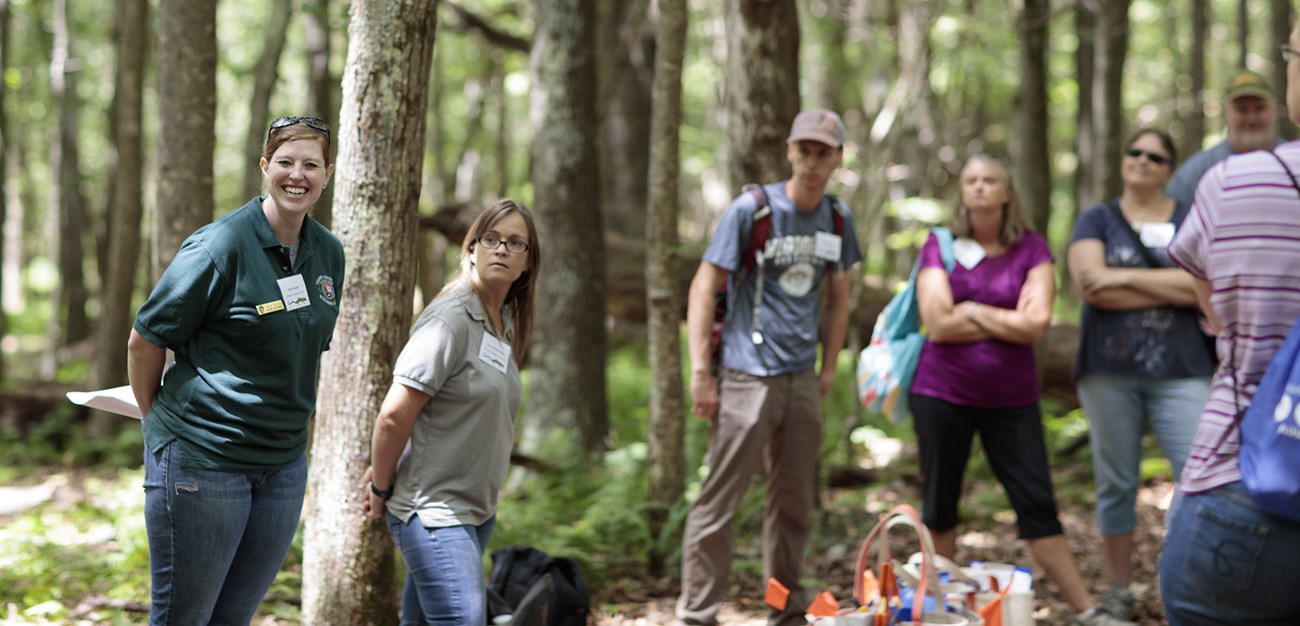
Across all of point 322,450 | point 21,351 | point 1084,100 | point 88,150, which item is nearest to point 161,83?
point 322,450

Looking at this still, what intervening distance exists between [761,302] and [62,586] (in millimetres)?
3815

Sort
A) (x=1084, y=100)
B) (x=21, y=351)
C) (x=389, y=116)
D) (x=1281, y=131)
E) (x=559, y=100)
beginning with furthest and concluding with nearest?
(x=21, y=351)
(x=1084, y=100)
(x=1281, y=131)
(x=559, y=100)
(x=389, y=116)

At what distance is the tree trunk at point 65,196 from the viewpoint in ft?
43.9

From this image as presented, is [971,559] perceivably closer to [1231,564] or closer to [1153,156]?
[1153,156]

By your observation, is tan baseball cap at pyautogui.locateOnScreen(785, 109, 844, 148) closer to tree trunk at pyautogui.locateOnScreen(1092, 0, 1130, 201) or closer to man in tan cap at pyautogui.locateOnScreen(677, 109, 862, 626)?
man in tan cap at pyautogui.locateOnScreen(677, 109, 862, 626)

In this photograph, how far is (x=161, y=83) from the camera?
21.3ft

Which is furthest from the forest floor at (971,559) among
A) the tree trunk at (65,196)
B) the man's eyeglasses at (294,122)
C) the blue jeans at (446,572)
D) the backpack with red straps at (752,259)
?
the tree trunk at (65,196)

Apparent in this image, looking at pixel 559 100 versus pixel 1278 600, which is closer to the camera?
pixel 1278 600

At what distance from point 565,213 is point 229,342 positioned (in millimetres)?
5148

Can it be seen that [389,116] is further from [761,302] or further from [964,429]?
[964,429]

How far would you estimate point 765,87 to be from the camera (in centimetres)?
653

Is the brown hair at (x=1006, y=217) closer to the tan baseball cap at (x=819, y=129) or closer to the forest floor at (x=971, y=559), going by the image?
the tan baseball cap at (x=819, y=129)

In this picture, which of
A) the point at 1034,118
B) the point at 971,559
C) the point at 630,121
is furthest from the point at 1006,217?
the point at 630,121

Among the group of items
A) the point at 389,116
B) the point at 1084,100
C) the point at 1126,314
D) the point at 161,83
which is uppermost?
the point at 1084,100
